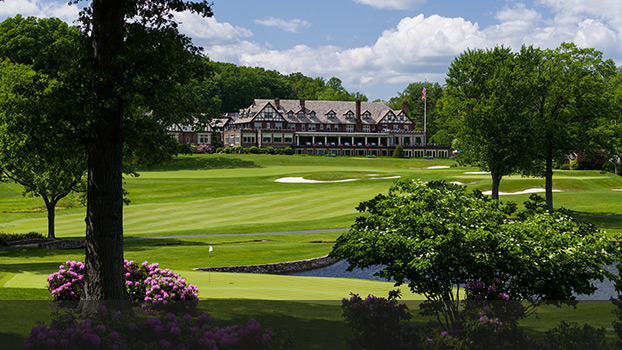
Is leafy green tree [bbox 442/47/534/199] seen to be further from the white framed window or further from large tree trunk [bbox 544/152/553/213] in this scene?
the white framed window

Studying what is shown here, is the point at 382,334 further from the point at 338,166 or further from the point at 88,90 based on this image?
the point at 338,166

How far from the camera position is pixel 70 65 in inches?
577

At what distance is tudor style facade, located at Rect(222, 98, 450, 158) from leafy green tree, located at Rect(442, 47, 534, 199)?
3178 inches

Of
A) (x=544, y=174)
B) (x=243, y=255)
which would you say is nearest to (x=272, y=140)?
(x=544, y=174)

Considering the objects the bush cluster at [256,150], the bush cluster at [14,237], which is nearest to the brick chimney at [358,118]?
the bush cluster at [256,150]

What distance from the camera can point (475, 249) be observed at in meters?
12.1

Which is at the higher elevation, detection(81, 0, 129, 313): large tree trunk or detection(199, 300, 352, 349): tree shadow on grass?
detection(81, 0, 129, 313): large tree trunk

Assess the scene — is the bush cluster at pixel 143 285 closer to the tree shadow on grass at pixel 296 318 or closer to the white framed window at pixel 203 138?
the tree shadow on grass at pixel 296 318

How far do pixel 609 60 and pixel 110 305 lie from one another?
1958 inches

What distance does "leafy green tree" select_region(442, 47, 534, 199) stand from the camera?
47969 mm

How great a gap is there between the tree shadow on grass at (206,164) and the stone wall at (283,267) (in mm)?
65430

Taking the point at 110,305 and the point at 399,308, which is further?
the point at 110,305

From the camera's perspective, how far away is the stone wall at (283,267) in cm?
2872

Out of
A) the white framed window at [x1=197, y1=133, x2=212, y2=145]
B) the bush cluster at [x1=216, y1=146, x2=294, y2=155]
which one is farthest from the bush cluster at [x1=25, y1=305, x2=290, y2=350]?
the white framed window at [x1=197, y1=133, x2=212, y2=145]
